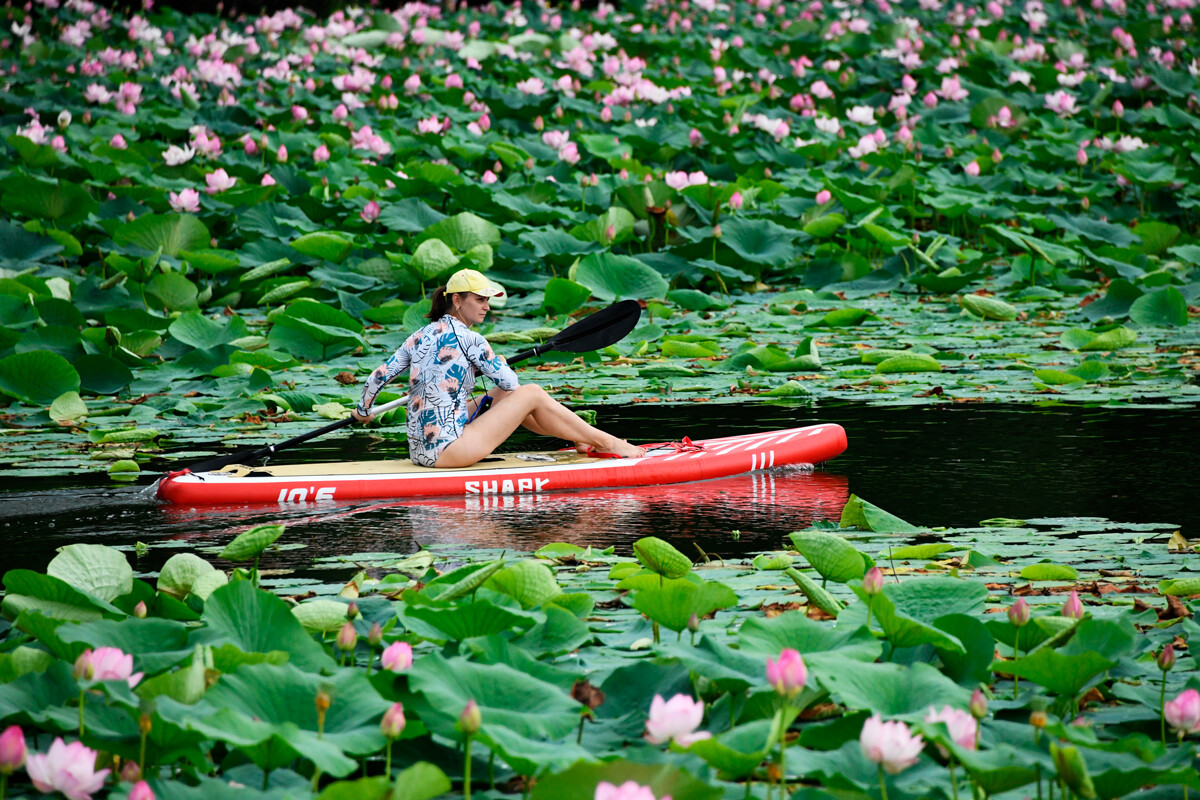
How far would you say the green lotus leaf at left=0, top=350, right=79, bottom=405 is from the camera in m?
5.97

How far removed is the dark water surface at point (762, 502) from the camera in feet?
14.2

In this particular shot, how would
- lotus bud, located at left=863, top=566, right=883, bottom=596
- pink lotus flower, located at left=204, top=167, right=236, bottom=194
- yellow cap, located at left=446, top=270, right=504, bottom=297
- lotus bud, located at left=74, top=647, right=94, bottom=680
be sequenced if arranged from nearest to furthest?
lotus bud, located at left=74, top=647, right=94, bottom=680 → lotus bud, located at left=863, top=566, right=883, bottom=596 → yellow cap, located at left=446, top=270, right=504, bottom=297 → pink lotus flower, located at left=204, top=167, right=236, bottom=194

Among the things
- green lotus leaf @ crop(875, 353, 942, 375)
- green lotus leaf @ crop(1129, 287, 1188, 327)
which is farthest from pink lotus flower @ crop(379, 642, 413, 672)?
green lotus leaf @ crop(1129, 287, 1188, 327)

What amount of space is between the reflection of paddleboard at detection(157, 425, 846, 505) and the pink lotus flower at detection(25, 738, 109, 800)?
2982 millimetres

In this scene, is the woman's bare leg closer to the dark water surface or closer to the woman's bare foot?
the woman's bare foot

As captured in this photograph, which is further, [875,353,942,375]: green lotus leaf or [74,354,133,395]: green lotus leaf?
[875,353,942,375]: green lotus leaf

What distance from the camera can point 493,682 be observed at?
2178 mm

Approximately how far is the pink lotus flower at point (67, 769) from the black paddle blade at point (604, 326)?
444cm

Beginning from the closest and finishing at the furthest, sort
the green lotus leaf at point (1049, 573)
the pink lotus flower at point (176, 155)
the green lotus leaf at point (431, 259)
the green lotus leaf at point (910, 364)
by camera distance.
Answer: the green lotus leaf at point (1049, 573)
the green lotus leaf at point (910, 364)
the green lotus leaf at point (431, 259)
the pink lotus flower at point (176, 155)

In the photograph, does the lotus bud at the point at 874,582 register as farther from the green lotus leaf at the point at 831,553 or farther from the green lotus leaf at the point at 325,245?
the green lotus leaf at the point at 325,245

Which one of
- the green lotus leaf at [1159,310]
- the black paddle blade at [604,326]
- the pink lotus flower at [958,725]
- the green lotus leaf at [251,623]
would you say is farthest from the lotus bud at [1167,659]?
the green lotus leaf at [1159,310]

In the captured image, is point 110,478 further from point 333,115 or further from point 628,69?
point 628,69

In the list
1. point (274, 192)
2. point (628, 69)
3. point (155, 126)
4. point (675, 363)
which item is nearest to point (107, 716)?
point (675, 363)

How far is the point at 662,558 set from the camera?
2953 millimetres
